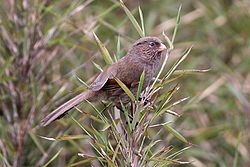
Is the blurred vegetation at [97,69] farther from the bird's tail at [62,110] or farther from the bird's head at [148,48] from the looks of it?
the bird's tail at [62,110]

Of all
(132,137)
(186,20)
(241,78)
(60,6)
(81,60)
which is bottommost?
(241,78)

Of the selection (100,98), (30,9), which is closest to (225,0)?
(30,9)

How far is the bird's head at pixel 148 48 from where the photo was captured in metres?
2.90

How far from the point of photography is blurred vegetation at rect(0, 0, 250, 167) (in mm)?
3406

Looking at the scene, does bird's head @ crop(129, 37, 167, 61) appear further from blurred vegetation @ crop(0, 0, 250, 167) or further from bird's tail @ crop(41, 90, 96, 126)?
bird's tail @ crop(41, 90, 96, 126)

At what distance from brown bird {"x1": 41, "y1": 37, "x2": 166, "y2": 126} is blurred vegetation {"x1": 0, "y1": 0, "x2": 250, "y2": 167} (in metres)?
0.24

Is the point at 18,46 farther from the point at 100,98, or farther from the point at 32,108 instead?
the point at 100,98

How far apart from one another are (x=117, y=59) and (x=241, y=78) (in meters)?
2.61

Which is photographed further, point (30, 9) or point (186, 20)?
point (186, 20)

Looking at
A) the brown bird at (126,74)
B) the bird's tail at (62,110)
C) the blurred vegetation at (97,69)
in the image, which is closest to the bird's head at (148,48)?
the brown bird at (126,74)

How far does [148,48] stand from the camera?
9.63 feet

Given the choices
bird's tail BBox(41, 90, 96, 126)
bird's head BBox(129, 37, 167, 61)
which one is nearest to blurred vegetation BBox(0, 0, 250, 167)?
bird's head BBox(129, 37, 167, 61)

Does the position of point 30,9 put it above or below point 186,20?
above

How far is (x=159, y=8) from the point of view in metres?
5.53
